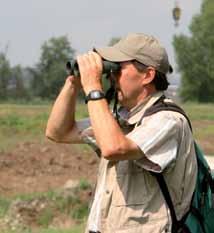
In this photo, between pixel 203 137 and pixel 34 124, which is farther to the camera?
pixel 34 124

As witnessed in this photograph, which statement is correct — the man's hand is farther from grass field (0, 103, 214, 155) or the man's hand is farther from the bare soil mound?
grass field (0, 103, 214, 155)

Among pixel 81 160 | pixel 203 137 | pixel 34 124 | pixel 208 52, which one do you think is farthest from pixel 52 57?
pixel 81 160

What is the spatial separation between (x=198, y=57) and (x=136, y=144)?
71.9 m

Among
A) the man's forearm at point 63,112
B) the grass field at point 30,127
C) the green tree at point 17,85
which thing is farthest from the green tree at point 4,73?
the man's forearm at point 63,112

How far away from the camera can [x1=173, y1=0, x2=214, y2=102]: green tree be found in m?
73.5

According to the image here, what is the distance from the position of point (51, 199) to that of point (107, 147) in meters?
9.87

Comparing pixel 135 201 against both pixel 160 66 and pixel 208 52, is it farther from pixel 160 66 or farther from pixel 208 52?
pixel 208 52

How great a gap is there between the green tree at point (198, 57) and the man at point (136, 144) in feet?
230

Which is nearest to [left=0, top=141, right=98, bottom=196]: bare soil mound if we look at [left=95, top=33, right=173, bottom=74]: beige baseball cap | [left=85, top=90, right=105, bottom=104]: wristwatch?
[left=95, top=33, right=173, bottom=74]: beige baseball cap

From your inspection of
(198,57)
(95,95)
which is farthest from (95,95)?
(198,57)

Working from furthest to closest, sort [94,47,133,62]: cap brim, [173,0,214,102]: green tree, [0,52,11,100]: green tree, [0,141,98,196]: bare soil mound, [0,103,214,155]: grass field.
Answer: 1. [173,0,214,102]: green tree
2. [0,52,11,100]: green tree
3. [0,103,214,155]: grass field
4. [0,141,98,196]: bare soil mound
5. [94,47,133,62]: cap brim

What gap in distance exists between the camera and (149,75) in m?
3.47

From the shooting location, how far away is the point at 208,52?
74.4 m

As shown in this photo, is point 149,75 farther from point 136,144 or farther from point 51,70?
point 51,70
